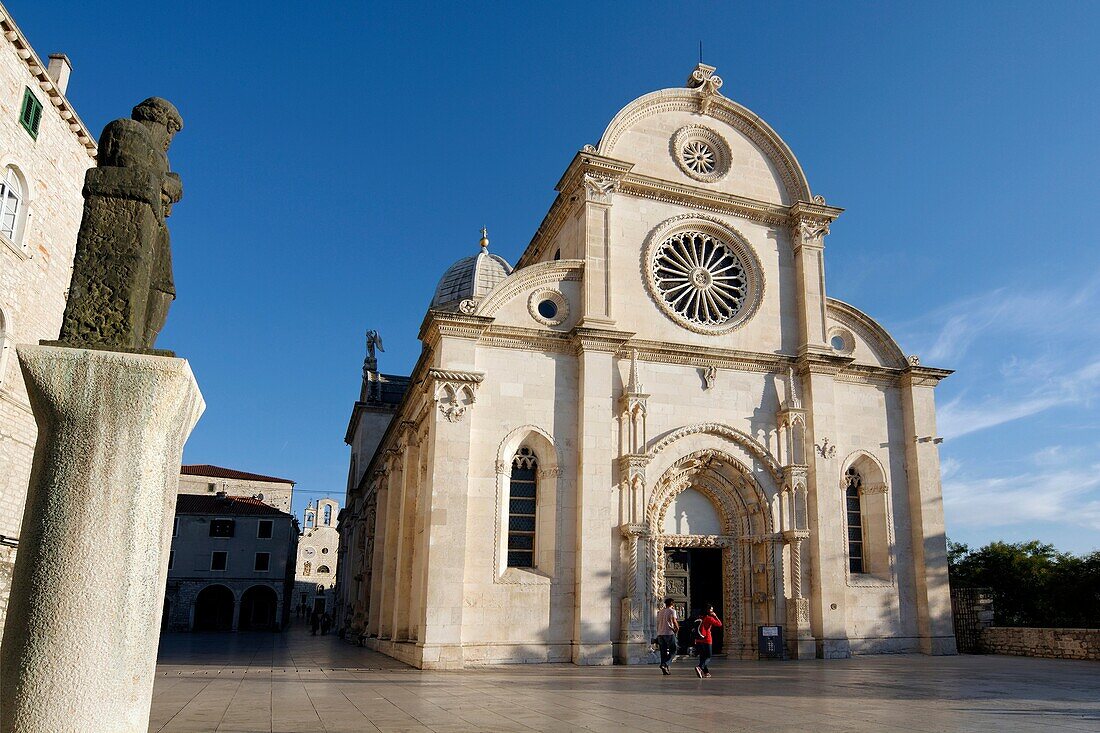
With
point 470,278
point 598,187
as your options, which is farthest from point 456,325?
point 470,278

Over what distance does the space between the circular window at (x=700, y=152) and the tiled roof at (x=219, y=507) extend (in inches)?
1632

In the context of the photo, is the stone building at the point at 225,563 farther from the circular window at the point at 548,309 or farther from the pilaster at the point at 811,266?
the pilaster at the point at 811,266

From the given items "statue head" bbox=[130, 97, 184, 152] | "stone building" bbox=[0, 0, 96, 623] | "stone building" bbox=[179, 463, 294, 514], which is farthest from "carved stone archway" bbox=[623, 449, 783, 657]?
"stone building" bbox=[179, 463, 294, 514]

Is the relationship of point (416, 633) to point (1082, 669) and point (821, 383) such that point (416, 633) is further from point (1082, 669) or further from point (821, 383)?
point (1082, 669)

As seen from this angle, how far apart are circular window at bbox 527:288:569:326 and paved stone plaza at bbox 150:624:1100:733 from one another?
9.04m

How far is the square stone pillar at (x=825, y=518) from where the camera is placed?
72.1ft

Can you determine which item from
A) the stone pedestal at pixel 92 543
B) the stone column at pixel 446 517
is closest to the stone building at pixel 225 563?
the stone column at pixel 446 517

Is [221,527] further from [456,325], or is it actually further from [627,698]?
[627,698]

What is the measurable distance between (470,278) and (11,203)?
77.5ft

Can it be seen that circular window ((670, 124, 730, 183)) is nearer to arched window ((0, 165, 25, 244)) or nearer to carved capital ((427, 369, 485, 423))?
carved capital ((427, 369, 485, 423))

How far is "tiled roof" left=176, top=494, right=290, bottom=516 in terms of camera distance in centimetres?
5359

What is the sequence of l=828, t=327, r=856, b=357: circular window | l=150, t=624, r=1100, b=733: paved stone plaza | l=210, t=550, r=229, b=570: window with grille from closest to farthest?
l=150, t=624, r=1100, b=733: paved stone plaza < l=828, t=327, r=856, b=357: circular window < l=210, t=550, r=229, b=570: window with grille

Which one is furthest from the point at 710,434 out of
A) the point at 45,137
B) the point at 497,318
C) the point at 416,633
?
the point at 45,137

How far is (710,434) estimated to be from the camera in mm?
22594
